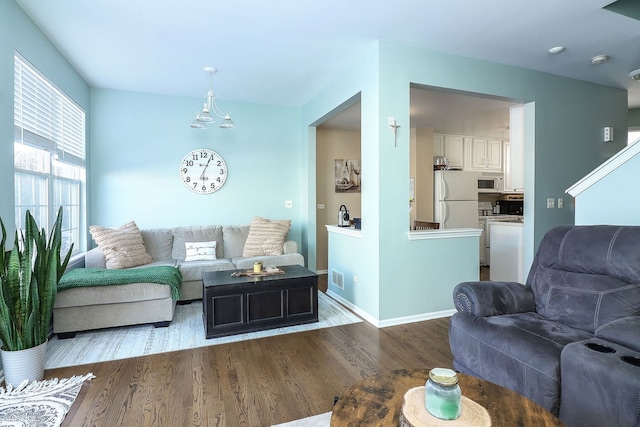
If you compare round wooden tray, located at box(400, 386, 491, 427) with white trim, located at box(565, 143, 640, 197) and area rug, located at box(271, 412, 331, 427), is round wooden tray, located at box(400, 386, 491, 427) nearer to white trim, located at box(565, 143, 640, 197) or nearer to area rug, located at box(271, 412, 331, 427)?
area rug, located at box(271, 412, 331, 427)

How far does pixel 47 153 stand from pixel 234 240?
2237 millimetres

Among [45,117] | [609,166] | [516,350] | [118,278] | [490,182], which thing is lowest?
[516,350]

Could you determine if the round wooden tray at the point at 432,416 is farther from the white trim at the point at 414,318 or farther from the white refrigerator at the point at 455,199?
the white refrigerator at the point at 455,199

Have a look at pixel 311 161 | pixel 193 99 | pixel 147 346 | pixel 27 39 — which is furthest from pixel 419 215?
pixel 27 39

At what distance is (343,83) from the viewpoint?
3.78 m

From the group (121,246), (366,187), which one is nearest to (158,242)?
(121,246)

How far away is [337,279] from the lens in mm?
4031

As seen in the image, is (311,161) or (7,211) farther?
(311,161)

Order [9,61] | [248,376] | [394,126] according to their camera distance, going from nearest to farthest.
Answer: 1. [248,376]
2. [9,61]
3. [394,126]

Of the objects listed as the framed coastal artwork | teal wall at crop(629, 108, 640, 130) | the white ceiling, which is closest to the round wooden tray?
the white ceiling

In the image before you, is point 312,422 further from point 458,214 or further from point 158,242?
point 458,214

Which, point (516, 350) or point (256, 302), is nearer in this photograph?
point (516, 350)

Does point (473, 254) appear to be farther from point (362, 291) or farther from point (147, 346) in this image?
point (147, 346)

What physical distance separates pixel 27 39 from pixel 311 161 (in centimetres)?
330
